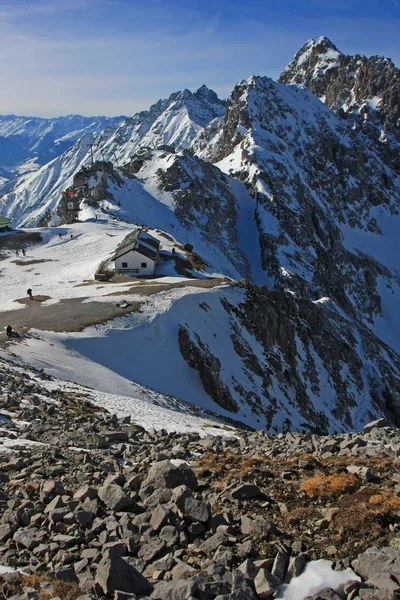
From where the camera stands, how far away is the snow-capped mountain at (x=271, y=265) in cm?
4425

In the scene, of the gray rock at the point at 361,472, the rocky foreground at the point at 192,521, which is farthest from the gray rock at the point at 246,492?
the gray rock at the point at 361,472

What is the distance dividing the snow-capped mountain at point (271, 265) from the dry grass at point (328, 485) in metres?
24.2

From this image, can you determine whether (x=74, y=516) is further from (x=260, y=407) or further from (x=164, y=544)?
(x=260, y=407)

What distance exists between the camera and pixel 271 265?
420 ft

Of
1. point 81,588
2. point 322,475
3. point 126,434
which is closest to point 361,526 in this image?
point 322,475

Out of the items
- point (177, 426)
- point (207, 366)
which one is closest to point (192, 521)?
point (177, 426)

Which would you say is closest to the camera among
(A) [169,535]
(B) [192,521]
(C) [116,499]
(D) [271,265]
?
(A) [169,535]

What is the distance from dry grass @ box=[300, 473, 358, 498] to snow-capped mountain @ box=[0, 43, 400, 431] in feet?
79.4

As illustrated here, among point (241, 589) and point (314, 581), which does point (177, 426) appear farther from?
point (241, 589)

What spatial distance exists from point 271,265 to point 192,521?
394 feet

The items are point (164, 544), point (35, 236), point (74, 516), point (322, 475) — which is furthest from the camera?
point (35, 236)

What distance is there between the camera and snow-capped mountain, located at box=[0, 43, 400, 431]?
44.2 meters

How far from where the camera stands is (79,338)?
37.1 meters

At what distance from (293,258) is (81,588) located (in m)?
129
